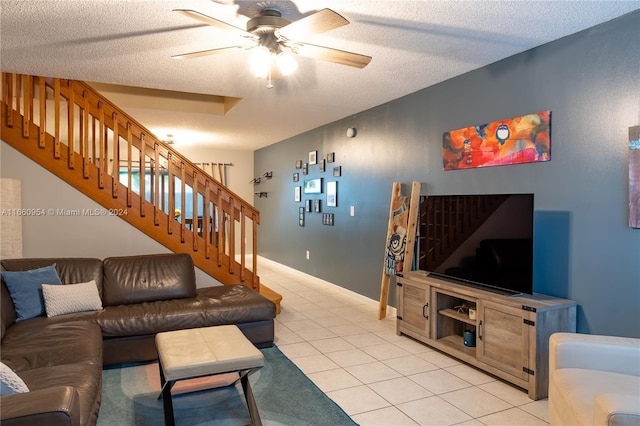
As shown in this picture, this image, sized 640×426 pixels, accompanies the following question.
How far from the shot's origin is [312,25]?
2189mm

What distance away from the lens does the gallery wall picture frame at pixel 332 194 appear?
19.7 ft

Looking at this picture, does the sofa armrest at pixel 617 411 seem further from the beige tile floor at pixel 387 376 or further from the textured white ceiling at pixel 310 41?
the textured white ceiling at pixel 310 41

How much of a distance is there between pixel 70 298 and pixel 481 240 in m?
3.29

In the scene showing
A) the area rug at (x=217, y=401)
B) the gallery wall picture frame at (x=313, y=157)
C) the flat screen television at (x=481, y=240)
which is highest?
the gallery wall picture frame at (x=313, y=157)

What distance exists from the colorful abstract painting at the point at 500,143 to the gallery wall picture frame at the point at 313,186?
8.95 feet

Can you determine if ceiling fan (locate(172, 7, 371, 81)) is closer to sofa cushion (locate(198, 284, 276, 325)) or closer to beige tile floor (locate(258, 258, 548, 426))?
sofa cushion (locate(198, 284, 276, 325))

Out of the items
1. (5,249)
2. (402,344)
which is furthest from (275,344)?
(5,249)

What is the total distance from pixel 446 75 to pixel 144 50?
268cm

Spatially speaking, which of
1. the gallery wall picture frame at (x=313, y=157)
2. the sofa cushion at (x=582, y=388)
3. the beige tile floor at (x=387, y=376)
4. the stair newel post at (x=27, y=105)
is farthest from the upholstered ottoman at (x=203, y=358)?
the gallery wall picture frame at (x=313, y=157)

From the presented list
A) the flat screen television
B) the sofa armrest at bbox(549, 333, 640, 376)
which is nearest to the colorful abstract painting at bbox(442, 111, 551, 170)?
the flat screen television

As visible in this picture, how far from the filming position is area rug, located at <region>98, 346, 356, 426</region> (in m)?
2.40

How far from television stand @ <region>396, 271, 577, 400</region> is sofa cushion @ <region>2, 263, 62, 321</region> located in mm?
3117

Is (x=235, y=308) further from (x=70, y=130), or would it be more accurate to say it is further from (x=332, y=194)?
(x=332, y=194)

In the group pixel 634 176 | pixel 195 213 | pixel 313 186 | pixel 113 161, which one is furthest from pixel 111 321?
pixel 313 186
